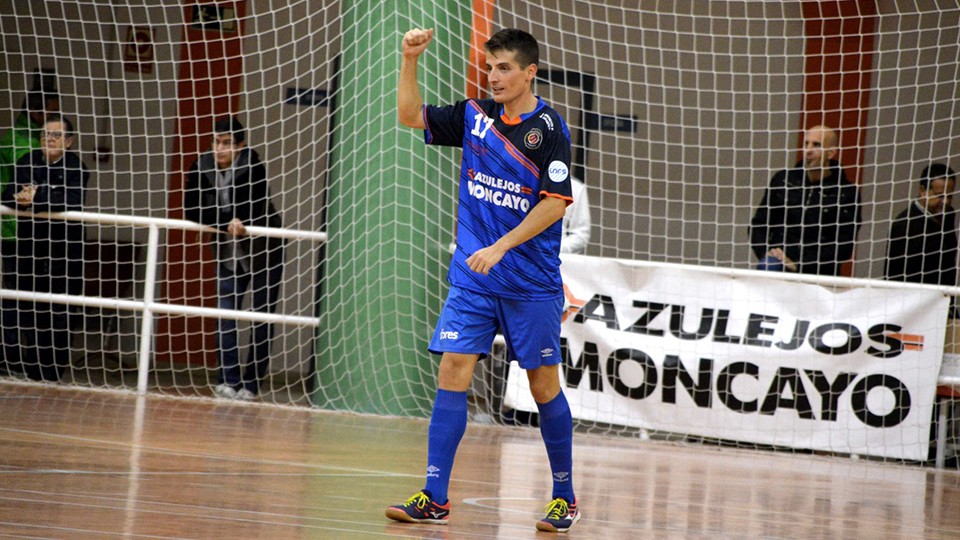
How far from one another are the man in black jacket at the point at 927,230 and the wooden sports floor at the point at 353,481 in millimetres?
1363

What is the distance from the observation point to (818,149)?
26.5 ft

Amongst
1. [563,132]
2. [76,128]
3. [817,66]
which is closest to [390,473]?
[563,132]

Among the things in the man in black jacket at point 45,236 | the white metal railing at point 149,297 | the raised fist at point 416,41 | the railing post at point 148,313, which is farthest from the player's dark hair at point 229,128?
the raised fist at point 416,41

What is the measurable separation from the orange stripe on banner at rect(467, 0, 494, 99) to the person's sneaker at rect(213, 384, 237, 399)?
2.56 meters

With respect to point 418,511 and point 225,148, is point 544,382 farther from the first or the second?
point 225,148

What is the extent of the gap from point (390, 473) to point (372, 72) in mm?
3416

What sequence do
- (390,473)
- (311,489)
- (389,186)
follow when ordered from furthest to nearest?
1. (389,186)
2. (390,473)
3. (311,489)

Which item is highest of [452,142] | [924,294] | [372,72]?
[372,72]

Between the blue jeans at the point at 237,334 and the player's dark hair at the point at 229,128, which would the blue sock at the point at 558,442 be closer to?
the blue jeans at the point at 237,334

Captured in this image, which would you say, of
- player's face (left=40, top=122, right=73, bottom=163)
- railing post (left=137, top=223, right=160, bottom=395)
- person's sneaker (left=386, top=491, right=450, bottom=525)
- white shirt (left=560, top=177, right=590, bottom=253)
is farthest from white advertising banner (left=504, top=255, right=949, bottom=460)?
person's sneaker (left=386, top=491, right=450, bottom=525)

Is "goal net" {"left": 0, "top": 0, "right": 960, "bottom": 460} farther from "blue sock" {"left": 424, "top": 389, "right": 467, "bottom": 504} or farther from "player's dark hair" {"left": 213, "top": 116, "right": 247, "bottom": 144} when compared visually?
"blue sock" {"left": 424, "top": 389, "right": 467, "bottom": 504}

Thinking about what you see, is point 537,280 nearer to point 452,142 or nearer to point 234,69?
point 452,142

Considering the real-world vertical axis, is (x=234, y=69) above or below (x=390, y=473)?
above

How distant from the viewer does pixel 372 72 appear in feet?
27.8
